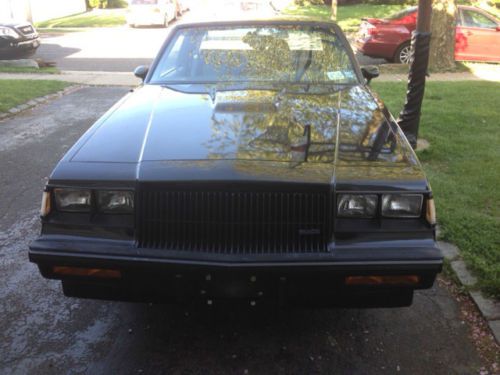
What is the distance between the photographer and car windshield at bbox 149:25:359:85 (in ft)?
13.6

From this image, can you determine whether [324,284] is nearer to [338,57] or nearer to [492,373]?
[492,373]

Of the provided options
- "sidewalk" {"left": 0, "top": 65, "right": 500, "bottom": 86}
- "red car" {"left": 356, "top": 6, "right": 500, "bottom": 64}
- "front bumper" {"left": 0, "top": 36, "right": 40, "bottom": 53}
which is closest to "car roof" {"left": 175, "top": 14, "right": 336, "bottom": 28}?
"sidewalk" {"left": 0, "top": 65, "right": 500, "bottom": 86}

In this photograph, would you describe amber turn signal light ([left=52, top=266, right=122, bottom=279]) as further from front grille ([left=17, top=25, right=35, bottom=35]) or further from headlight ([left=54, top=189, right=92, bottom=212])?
front grille ([left=17, top=25, right=35, bottom=35])

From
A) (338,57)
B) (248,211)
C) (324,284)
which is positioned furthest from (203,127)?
(338,57)

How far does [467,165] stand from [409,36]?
27.8 ft

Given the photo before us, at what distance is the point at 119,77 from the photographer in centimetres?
1243

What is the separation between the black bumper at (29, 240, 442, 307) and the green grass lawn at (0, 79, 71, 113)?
712cm

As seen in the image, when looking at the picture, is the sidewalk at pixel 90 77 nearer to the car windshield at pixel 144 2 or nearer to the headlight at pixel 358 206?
the headlight at pixel 358 206

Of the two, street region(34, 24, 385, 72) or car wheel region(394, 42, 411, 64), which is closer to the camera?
car wheel region(394, 42, 411, 64)

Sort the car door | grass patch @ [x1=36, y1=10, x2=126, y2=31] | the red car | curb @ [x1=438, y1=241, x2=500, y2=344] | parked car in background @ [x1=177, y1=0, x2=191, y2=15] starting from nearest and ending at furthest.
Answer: curb @ [x1=438, y1=241, x2=500, y2=344], the red car, the car door, grass patch @ [x1=36, y1=10, x2=126, y2=31], parked car in background @ [x1=177, y1=0, x2=191, y2=15]

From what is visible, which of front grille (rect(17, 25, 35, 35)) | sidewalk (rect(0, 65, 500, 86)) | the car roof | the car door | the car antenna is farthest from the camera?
front grille (rect(17, 25, 35, 35))

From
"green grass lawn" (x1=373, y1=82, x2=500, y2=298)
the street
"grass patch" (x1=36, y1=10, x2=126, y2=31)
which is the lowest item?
the street

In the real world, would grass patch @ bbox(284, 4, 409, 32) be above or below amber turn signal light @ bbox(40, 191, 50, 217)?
below

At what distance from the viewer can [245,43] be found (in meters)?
4.50
